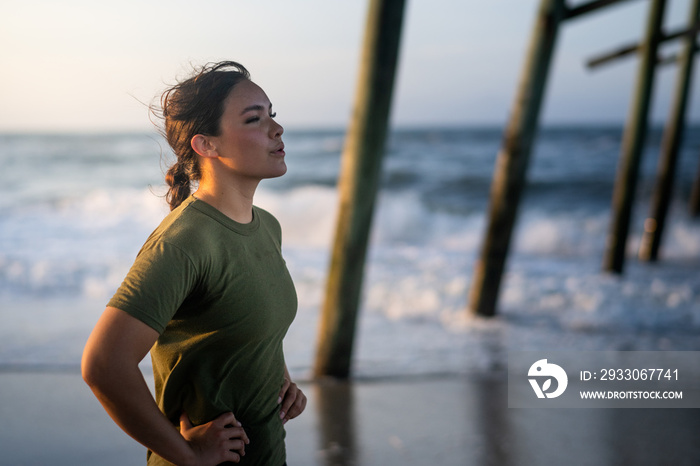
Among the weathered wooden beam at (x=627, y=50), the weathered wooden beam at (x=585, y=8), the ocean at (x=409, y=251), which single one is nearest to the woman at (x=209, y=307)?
the ocean at (x=409, y=251)

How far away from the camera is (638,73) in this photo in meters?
6.97

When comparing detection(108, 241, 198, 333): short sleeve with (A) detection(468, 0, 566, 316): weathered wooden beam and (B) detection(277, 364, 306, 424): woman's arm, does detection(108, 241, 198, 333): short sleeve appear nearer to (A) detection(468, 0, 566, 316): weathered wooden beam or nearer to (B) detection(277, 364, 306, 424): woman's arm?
(B) detection(277, 364, 306, 424): woman's arm

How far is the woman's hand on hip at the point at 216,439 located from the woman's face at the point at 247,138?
0.48 meters

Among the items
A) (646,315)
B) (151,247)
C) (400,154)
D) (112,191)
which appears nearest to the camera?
(151,247)

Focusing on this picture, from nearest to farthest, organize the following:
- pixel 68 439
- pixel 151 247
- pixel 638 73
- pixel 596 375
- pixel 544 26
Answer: pixel 151 247 < pixel 68 439 < pixel 596 375 < pixel 544 26 < pixel 638 73

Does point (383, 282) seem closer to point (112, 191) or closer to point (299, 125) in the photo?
point (112, 191)

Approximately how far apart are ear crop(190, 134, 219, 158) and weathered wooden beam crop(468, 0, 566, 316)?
378 cm

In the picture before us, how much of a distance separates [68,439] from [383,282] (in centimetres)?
454

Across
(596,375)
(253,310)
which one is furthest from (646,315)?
(253,310)

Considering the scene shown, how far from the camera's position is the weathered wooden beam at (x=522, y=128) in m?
4.81
